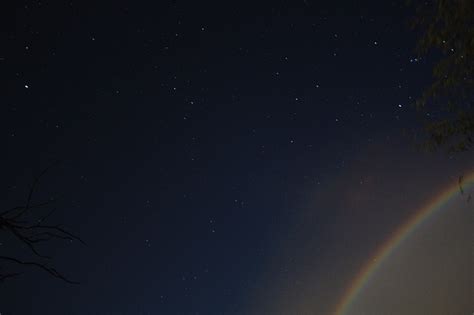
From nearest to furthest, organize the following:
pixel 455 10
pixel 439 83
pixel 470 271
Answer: pixel 455 10
pixel 439 83
pixel 470 271

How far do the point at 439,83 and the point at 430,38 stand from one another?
433 millimetres

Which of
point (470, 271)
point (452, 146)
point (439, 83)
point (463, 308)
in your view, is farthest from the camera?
point (470, 271)

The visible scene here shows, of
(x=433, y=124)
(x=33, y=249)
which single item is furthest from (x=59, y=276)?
(x=433, y=124)

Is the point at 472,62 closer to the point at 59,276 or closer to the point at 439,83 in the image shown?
the point at 439,83

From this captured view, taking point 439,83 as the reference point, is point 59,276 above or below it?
below

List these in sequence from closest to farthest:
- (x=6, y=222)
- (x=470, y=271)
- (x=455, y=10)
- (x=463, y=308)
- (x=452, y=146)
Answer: (x=6, y=222), (x=455, y=10), (x=452, y=146), (x=463, y=308), (x=470, y=271)

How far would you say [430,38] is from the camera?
146 inches

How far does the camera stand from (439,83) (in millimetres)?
3916

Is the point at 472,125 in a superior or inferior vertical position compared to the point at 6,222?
superior

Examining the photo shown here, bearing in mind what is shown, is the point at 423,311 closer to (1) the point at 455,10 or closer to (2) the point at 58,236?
(1) the point at 455,10

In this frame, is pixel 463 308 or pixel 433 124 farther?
pixel 463 308

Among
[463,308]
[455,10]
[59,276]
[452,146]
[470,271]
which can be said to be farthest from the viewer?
[470,271]

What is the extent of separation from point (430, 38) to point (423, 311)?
28696 mm

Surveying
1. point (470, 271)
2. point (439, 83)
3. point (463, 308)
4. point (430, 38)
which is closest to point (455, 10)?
point (430, 38)
